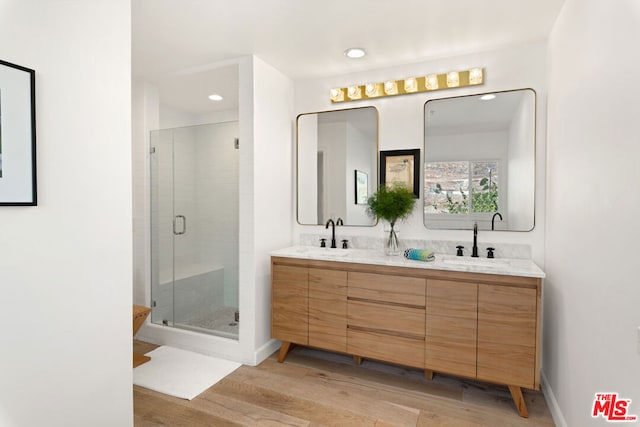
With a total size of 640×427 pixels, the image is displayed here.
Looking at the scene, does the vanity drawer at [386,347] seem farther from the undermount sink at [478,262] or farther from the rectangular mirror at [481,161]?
the rectangular mirror at [481,161]

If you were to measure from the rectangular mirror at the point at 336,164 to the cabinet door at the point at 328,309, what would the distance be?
2.19 ft

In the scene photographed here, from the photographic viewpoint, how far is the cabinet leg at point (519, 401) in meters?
2.18

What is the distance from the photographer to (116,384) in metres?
1.74

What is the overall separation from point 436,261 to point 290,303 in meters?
1.20

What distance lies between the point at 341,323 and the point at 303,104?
2058 millimetres

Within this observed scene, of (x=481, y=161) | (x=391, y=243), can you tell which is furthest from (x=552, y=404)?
(x=481, y=161)

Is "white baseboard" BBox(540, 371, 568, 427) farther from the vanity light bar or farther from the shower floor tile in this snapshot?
the shower floor tile

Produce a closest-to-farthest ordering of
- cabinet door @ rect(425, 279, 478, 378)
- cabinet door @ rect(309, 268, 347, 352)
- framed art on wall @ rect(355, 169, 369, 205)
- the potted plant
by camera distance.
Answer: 1. cabinet door @ rect(425, 279, 478, 378)
2. cabinet door @ rect(309, 268, 347, 352)
3. the potted plant
4. framed art on wall @ rect(355, 169, 369, 205)

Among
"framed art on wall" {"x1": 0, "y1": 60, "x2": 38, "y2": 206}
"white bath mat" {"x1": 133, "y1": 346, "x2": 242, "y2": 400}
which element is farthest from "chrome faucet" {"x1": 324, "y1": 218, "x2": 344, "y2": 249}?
"framed art on wall" {"x1": 0, "y1": 60, "x2": 38, "y2": 206}

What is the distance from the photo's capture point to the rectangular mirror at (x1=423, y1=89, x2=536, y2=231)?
2.60 meters

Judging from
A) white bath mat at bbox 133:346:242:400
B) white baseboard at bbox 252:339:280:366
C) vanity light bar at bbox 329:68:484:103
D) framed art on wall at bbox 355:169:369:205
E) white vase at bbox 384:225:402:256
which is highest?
vanity light bar at bbox 329:68:484:103

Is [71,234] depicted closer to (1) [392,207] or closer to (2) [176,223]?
(2) [176,223]

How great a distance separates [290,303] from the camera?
285 centimetres

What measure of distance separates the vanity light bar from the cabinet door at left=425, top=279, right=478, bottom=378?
157 cm
